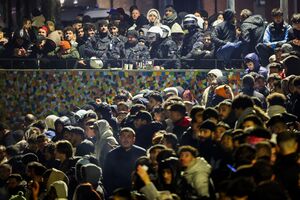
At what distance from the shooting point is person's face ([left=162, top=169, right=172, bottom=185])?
1500cm

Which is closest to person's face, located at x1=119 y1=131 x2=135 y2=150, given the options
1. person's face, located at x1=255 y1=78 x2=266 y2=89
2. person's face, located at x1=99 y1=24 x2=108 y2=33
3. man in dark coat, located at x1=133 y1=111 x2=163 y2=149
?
man in dark coat, located at x1=133 y1=111 x2=163 y2=149

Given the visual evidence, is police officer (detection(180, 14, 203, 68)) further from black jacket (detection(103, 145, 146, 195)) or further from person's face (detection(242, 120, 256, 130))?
person's face (detection(242, 120, 256, 130))

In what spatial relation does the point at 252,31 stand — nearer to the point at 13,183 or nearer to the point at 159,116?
the point at 159,116

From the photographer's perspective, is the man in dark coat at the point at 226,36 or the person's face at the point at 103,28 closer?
the man in dark coat at the point at 226,36

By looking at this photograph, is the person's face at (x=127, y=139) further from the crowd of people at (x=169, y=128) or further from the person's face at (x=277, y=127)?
the person's face at (x=277, y=127)

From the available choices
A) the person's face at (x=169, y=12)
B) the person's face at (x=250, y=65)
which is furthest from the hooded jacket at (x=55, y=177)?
the person's face at (x=169, y=12)

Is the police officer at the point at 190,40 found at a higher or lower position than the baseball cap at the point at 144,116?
higher

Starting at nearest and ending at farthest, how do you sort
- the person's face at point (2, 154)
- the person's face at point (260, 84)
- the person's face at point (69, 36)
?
1. the person's face at point (260, 84)
2. the person's face at point (2, 154)
3. the person's face at point (69, 36)

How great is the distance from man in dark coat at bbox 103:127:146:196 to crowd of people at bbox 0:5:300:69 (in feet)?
20.0

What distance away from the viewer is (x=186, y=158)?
49.2ft

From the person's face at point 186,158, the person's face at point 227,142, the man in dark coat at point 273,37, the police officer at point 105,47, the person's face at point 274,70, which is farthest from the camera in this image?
the police officer at point 105,47

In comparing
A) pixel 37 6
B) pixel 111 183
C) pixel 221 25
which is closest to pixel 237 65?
pixel 221 25

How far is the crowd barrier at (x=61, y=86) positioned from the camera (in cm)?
2628

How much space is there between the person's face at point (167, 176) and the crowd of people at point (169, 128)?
0.01 m
